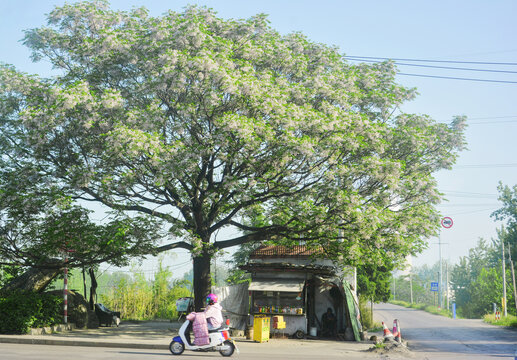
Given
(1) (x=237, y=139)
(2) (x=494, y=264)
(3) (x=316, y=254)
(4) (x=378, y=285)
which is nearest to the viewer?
(1) (x=237, y=139)

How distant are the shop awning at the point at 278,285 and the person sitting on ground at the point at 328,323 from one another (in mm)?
2941

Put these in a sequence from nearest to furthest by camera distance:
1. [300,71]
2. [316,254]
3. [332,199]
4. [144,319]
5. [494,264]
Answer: [332,199] < [300,71] < [316,254] < [144,319] < [494,264]

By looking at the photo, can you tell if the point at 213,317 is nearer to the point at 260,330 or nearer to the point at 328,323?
the point at 260,330

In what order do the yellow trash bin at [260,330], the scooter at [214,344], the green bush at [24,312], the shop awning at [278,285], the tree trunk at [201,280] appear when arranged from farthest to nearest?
the shop awning at [278,285] < the tree trunk at [201,280] < the yellow trash bin at [260,330] < the green bush at [24,312] < the scooter at [214,344]

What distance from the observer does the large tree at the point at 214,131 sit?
20.0 m

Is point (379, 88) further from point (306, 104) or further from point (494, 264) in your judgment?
point (494, 264)

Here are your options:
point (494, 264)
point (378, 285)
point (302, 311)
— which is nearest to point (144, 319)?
point (302, 311)

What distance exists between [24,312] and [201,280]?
7667 millimetres

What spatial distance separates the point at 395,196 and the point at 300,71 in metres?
7.23

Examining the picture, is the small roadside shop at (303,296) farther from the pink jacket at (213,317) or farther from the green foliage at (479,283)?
the green foliage at (479,283)

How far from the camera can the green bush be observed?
2059 cm

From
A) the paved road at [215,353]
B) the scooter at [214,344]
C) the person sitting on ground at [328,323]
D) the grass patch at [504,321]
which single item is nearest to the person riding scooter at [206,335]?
the scooter at [214,344]

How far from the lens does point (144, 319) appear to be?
116ft

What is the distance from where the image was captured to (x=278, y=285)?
25234 mm
